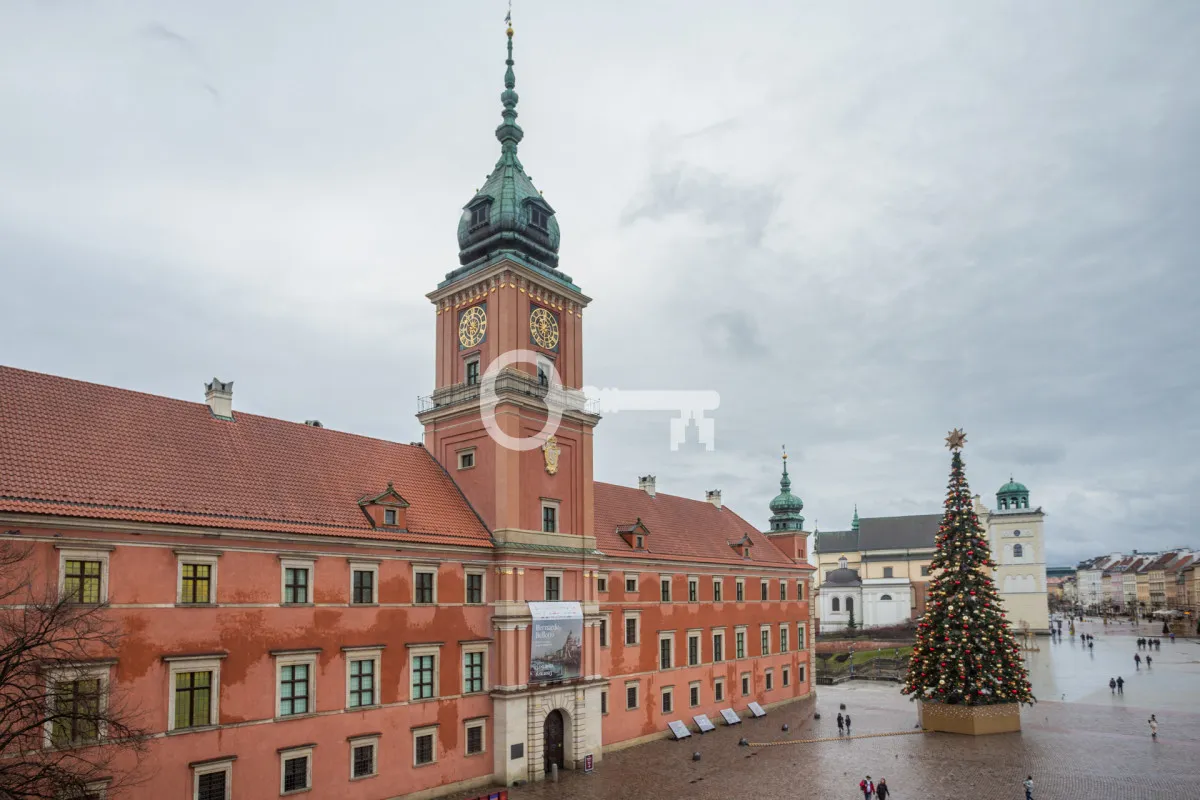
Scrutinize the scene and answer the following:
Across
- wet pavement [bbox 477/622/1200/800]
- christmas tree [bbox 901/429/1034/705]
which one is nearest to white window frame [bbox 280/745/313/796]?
wet pavement [bbox 477/622/1200/800]

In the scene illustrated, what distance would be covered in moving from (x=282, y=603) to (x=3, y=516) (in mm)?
8676

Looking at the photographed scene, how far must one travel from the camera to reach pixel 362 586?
30.9 meters

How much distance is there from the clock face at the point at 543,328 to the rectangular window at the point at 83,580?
805 inches

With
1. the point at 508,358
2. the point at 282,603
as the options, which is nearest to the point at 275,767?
the point at 282,603

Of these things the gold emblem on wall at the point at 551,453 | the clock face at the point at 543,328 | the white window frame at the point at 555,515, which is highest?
the clock face at the point at 543,328

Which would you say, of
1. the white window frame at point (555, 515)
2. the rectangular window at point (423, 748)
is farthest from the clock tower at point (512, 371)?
the rectangular window at point (423, 748)

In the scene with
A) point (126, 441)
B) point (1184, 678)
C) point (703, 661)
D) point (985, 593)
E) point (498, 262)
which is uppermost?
point (498, 262)

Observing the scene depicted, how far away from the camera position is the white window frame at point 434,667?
31906 mm

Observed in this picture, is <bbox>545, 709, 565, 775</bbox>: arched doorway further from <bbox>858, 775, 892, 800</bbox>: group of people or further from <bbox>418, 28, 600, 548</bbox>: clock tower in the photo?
<bbox>858, 775, 892, 800</bbox>: group of people

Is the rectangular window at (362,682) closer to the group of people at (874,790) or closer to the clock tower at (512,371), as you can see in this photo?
the clock tower at (512,371)

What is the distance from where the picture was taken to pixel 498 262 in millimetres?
38344

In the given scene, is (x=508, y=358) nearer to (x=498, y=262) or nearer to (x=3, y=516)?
(x=498, y=262)

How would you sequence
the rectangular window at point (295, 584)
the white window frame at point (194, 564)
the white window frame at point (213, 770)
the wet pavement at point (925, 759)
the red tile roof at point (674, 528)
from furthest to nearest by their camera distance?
the red tile roof at point (674, 528) < the wet pavement at point (925, 759) < the rectangular window at point (295, 584) < the white window frame at point (194, 564) < the white window frame at point (213, 770)

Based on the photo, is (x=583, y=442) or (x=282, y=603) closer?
(x=282, y=603)
